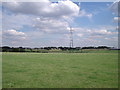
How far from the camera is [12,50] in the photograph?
287ft

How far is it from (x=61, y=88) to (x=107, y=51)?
231 ft

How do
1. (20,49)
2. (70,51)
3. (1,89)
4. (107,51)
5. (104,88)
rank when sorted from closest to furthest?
1. (1,89)
2. (104,88)
3. (107,51)
4. (70,51)
5. (20,49)

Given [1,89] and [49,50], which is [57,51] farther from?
[1,89]

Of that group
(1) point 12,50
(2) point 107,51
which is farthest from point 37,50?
(2) point 107,51

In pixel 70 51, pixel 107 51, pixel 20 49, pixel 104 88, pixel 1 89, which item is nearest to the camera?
pixel 1 89

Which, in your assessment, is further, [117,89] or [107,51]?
[107,51]

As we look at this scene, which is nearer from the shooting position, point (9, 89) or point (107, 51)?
point (9, 89)

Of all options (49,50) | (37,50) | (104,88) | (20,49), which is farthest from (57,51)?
(104,88)

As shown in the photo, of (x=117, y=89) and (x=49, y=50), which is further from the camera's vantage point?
(x=49, y=50)

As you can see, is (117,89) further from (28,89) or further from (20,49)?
(20,49)

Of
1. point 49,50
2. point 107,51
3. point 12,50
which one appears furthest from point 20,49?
point 107,51

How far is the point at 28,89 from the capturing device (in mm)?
7727

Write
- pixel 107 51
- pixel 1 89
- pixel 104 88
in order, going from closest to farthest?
pixel 1 89, pixel 104 88, pixel 107 51

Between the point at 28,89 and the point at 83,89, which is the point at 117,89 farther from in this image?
the point at 28,89
